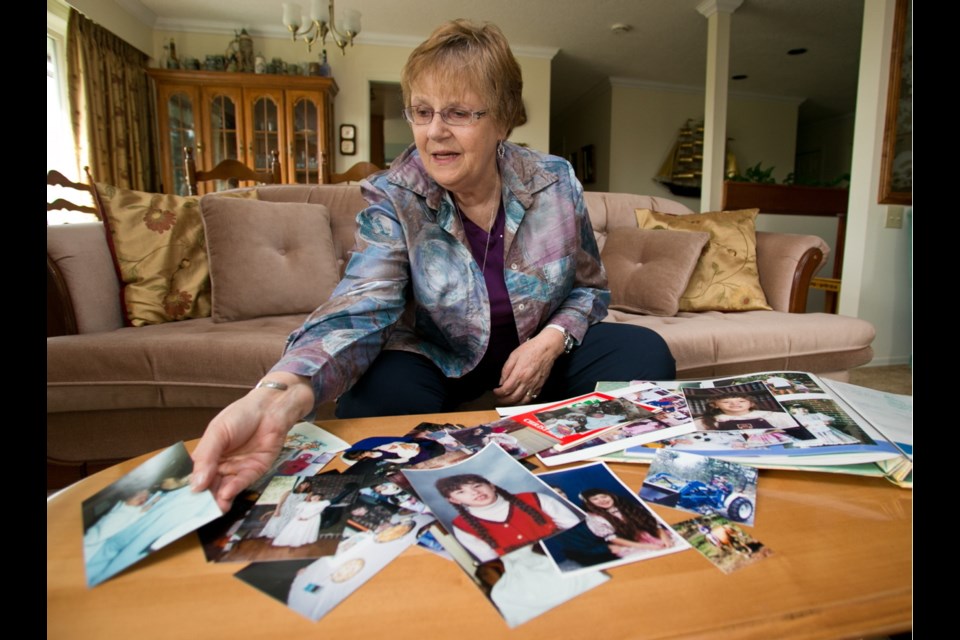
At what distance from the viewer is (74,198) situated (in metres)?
4.08

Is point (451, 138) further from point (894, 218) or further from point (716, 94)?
point (716, 94)

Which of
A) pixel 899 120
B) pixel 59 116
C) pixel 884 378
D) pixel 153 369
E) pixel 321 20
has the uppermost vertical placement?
pixel 321 20

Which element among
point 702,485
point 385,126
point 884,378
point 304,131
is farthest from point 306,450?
point 385,126

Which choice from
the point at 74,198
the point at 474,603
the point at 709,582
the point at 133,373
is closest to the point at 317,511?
the point at 474,603

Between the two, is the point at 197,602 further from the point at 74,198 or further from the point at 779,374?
the point at 74,198

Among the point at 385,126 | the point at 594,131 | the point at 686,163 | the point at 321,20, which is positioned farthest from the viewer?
the point at 594,131

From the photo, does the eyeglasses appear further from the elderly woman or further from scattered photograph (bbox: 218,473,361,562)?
scattered photograph (bbox: 218,473,361,562)

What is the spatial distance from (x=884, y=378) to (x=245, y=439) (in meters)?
3.09

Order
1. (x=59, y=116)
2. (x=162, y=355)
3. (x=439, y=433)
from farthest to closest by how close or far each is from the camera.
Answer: (x=59, y=116), (x=162, y=355), (x=439, y=433)

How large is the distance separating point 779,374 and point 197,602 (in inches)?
33.4

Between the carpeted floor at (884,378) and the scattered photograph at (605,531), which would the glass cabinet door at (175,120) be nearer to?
the scattered photograph at (605,531)

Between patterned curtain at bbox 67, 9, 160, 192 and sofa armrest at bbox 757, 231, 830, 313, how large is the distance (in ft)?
14.7

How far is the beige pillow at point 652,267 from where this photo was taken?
193 cm

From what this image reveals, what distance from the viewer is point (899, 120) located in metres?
2.62
